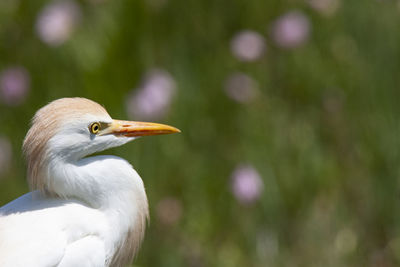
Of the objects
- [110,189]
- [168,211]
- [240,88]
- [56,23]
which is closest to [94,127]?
[110,189]

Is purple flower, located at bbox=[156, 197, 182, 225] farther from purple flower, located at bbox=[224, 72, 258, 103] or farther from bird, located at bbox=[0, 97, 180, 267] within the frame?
bird, located at bbox=[0, 97, 180, 267]

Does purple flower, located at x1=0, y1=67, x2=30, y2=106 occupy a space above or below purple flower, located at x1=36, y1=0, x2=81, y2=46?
below

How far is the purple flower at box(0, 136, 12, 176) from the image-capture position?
3.04 meters

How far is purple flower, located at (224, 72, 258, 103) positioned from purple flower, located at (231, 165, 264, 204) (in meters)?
0.35

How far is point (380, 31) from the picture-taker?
10.2 feet

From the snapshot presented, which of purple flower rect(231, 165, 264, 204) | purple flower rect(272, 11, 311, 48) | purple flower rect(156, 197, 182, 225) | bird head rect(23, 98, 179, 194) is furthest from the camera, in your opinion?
purple flower rect(272, 11, 311, 48)

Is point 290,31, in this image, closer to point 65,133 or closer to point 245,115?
point 245,115

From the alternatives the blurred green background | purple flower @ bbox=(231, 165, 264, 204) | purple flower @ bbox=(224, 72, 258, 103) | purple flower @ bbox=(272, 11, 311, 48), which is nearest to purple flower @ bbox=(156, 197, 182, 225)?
the blurred green background

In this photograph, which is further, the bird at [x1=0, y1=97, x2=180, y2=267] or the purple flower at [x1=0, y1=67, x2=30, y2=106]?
the purple flower at [x1=0, y1=67, x2=30, y2=106]

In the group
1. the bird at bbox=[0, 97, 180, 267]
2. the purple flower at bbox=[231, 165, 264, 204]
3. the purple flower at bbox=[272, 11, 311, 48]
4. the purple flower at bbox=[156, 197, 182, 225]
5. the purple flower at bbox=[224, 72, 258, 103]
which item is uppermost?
the bird at bbox=[0, 97, 180, 267]

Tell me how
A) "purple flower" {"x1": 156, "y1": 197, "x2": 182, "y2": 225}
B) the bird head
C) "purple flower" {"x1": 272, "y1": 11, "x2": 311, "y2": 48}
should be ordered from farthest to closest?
1. "purple flower" {"x1": 272, "y1": 11, "x2": 311, "y2": 48}
2. "purple flower" {"x1": 156, "y1": 197, "x2": 182, "y2": 225}
3. the bird head

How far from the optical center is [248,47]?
3.03 m

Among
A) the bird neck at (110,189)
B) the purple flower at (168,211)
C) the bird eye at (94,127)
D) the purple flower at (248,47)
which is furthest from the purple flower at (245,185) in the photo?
the bird eye at (94,127)

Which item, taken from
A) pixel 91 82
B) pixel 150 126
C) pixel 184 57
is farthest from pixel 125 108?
pixel 150 126
